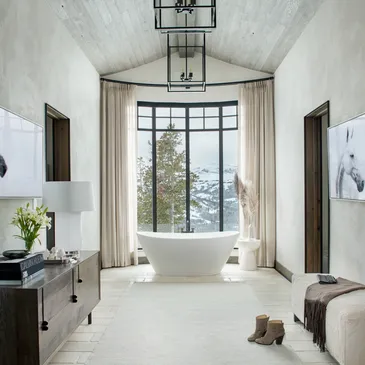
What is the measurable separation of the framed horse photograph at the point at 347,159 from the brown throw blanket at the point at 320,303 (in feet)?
2.39

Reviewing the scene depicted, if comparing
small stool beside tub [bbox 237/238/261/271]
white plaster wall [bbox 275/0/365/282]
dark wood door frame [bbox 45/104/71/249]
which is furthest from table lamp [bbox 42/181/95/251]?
A: small stool beside tub [bbox 237/238/261/271]

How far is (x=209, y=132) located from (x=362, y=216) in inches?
190

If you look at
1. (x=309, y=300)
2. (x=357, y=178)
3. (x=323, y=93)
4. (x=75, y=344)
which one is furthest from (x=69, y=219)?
(x=323, y=93)

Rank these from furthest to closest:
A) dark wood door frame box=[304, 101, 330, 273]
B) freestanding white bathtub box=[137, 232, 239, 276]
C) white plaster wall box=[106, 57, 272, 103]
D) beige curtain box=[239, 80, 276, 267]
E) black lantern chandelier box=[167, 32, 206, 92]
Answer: white plaster wall box=[106, 57, 272, 103], beige curtain box=[239, 80, 276, 267], black lantern chandelier box=[167, 32, 206, 92], freestanding white bathtub box=[137, 232, 239, 276], dark wood door frame box=[304, 101, 330, 273]

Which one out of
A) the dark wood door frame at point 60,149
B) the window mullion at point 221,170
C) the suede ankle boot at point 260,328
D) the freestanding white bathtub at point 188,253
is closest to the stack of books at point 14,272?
the suede ankle boot at point 260,328

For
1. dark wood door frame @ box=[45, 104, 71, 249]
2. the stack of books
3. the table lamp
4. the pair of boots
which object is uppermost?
dark wood door frame @ box=[45, 104, 71, 249]

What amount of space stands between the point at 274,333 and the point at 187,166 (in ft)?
16.0

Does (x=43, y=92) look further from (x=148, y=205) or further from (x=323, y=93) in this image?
(x=148, y=205)

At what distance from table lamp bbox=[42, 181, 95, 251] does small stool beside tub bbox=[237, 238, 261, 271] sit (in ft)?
12.0

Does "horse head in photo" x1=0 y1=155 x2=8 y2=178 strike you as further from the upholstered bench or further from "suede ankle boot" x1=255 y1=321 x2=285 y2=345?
the upholstered bench

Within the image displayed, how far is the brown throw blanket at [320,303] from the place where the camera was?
3.38 metres

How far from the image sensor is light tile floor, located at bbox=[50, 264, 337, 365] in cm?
351

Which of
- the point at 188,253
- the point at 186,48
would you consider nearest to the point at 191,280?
the point at 188,253

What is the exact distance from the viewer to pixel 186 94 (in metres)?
8.20
